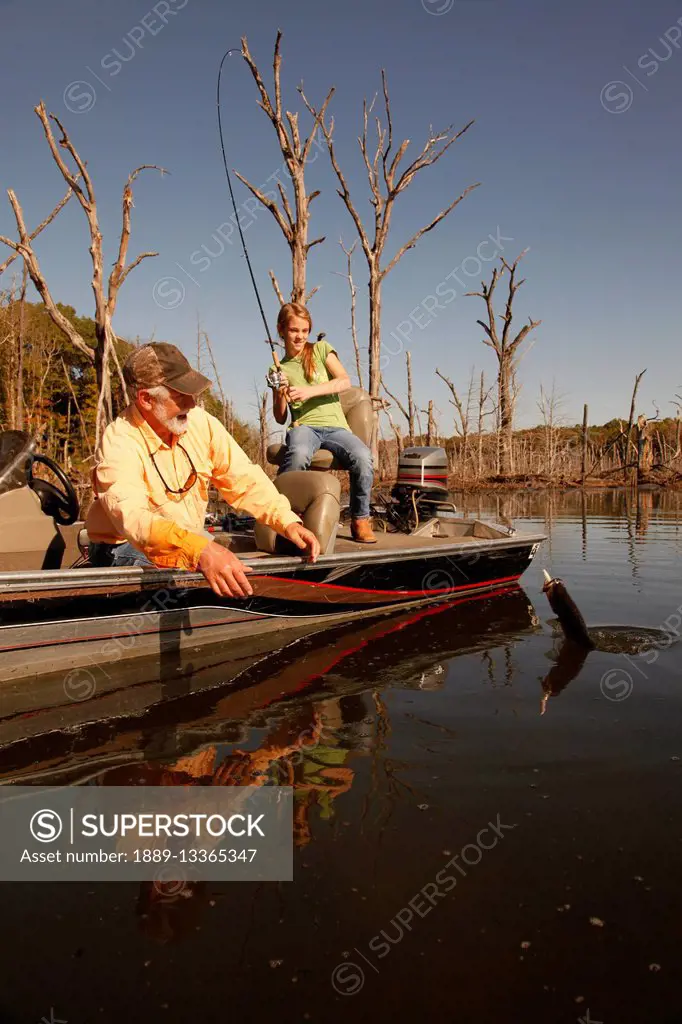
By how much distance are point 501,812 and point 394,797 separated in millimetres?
409

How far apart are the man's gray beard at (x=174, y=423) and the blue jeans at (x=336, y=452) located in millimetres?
1934

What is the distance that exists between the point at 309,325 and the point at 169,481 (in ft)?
8.03

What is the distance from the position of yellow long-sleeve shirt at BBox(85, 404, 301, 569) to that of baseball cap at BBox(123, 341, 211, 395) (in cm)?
29

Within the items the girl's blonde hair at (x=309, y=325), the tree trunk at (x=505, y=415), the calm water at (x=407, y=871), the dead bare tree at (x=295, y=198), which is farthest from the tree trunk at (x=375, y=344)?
the tree trunk at (x=505, y=415)

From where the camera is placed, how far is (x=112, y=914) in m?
1.87

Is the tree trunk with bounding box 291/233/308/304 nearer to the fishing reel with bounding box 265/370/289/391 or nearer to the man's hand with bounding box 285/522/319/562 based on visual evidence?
the fishing reel with bounding box 265/370/289/391

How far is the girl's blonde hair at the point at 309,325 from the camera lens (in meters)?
5.29

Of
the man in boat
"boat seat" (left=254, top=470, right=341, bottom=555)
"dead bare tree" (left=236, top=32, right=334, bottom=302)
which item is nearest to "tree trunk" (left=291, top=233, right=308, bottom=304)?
"dead bare tree" (left=236, top=32, right=334, bottom=302)

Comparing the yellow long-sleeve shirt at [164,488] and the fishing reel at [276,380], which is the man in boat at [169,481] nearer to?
the yellow long-sleeve shirt at [164,488]

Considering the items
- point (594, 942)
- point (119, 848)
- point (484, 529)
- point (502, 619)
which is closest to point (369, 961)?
point (594, 942)

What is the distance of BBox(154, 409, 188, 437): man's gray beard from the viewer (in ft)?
10.9

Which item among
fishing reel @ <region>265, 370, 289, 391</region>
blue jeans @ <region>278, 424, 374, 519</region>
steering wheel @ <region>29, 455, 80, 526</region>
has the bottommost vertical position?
steering wheel @ <region>29, 455, 80, 526</region>

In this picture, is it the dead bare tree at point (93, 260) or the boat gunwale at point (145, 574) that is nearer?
the boat gunwale at point (145, 574)

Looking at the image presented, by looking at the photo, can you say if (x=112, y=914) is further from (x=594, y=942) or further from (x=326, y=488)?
(x=326, y=488)
